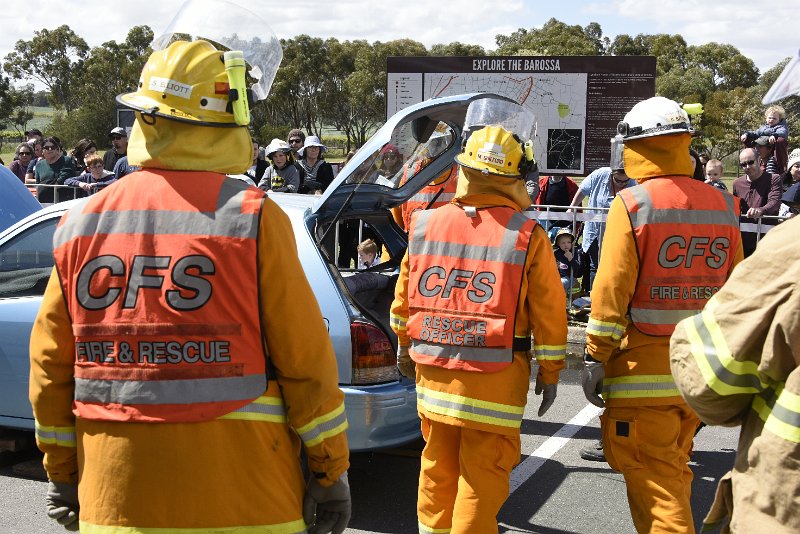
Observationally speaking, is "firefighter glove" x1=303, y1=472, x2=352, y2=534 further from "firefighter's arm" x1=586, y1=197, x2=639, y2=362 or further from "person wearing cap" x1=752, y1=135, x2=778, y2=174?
"person wearing cap" x1=752, y1=135, x2=778, y2=174

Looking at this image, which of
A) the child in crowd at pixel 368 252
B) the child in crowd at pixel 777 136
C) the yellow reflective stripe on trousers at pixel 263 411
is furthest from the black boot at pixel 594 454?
the child in crowd at pixel 777 136

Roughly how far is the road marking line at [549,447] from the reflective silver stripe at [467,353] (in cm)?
162

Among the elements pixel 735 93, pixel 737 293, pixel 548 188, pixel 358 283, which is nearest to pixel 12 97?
pixel 735 93

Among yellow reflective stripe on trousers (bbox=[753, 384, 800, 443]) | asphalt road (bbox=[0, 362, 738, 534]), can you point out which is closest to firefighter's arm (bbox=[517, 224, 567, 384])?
asphalt road (bbox=[0, 362, 738, 534])

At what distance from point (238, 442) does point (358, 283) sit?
288 centimetres

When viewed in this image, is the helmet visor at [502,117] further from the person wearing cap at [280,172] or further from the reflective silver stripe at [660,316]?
the person wearing cap at [280,172]

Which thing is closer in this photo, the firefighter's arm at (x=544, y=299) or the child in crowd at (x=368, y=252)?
the firefighter's arm at (x=544, y=299)

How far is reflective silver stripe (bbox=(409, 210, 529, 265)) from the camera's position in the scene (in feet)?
12.3

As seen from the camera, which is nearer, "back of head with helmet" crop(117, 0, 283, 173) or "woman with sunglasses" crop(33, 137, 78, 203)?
"back of head with helmet" crop(117, 0, 283, 173)

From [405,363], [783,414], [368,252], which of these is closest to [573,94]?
[368,252]

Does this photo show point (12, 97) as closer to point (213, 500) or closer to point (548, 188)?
point (548, 188)

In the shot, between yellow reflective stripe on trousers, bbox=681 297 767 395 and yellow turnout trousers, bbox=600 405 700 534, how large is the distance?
182 centimetres

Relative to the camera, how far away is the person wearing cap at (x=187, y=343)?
2354 millimetres

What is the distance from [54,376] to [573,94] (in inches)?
440
